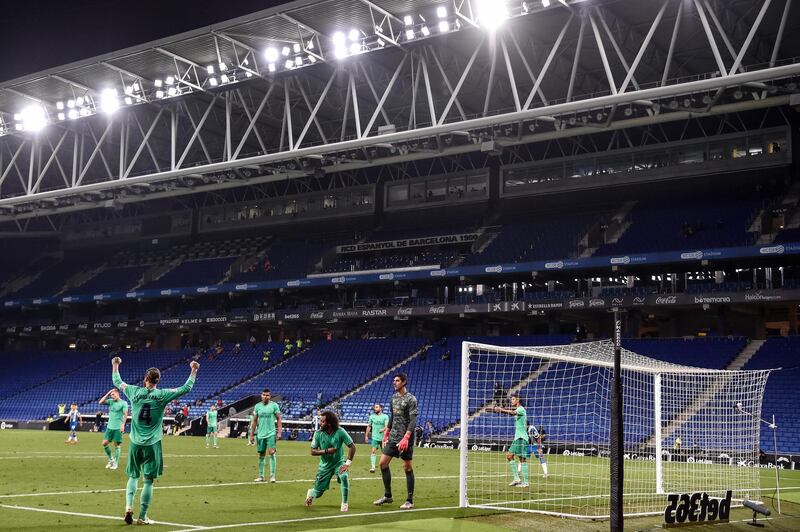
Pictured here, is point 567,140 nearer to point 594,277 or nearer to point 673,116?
point 594,277

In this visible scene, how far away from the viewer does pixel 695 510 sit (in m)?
13.2

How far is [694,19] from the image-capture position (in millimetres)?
34812

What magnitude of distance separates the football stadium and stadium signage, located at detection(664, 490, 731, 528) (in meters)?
0.06

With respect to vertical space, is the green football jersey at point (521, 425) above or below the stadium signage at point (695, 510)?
above

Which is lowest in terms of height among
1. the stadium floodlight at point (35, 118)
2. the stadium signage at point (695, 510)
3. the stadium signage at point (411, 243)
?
the stadium signage at point (695, 510)

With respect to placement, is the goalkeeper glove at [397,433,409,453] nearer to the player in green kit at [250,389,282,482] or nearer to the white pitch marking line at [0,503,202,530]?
the white pitch marking line at [0,503,202,530]

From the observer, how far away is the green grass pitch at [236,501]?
466 inches

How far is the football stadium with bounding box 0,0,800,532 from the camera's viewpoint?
18.0 meters

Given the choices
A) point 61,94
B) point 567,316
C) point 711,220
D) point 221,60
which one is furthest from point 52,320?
point 711,220

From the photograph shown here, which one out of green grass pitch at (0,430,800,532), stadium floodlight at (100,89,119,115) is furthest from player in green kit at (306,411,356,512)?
stadium floodlight at (100,89,119,115)

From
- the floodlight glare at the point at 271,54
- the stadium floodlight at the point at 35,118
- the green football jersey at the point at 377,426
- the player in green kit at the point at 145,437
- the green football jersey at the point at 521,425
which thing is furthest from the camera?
the stadium floodlight at the point at 35,118

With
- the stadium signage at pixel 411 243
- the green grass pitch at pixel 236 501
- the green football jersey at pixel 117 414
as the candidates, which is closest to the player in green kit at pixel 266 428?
the green grass pitch at pixel 236 501

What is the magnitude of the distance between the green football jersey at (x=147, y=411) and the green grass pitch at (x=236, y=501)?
4.04ft

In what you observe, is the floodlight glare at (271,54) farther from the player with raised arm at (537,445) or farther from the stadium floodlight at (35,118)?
the player with raised arm at (537,445)
